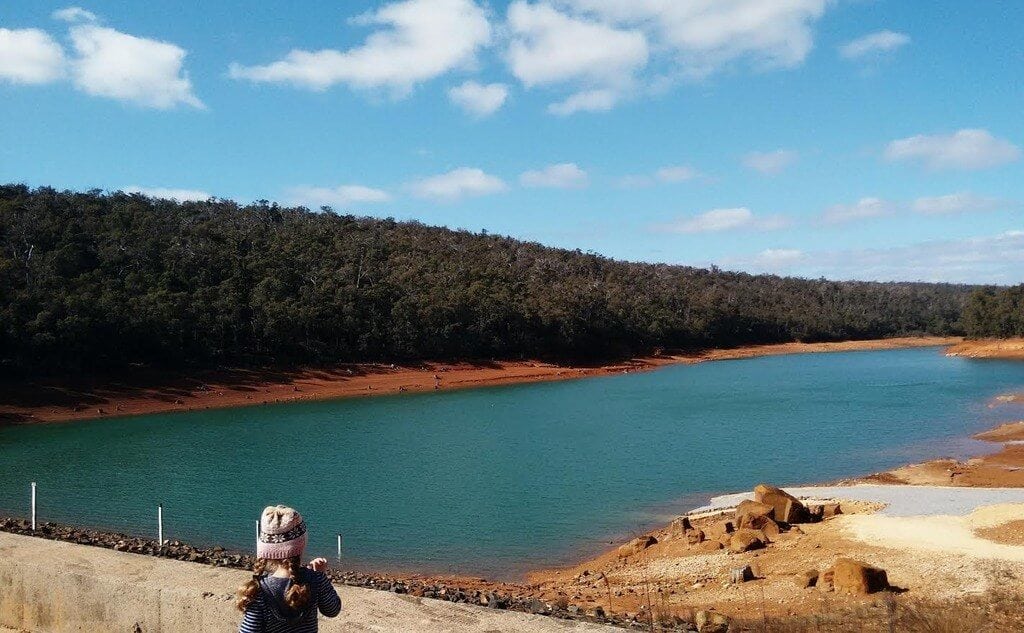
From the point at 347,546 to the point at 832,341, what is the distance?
102299 mm

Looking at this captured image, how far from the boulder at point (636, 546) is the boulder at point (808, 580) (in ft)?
11.5

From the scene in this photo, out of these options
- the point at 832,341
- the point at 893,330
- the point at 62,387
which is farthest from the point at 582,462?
the point at 893,330

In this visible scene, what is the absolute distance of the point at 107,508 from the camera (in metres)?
19.2

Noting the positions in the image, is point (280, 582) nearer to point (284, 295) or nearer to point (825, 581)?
point (825, 581)

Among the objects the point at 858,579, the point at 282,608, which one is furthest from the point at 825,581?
the point at 282,608

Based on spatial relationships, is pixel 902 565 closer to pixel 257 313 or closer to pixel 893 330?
pixel 257 313

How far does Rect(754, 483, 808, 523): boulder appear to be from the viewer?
1548 centimetres

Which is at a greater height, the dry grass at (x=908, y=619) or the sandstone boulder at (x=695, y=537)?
the dry grass at (x=908, y=619)

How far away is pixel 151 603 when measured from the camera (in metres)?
4.85

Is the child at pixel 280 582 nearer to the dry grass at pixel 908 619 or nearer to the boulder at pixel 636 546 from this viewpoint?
the dry grass at pixel 908 619

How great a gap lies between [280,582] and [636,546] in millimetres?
12453

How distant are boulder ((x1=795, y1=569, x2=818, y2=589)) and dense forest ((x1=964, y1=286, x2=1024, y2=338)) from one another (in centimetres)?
8549

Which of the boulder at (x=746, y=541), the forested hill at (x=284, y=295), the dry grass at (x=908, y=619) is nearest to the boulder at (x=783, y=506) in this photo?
the boulder at (x=746, y=541)

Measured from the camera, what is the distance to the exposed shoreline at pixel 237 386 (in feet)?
133
